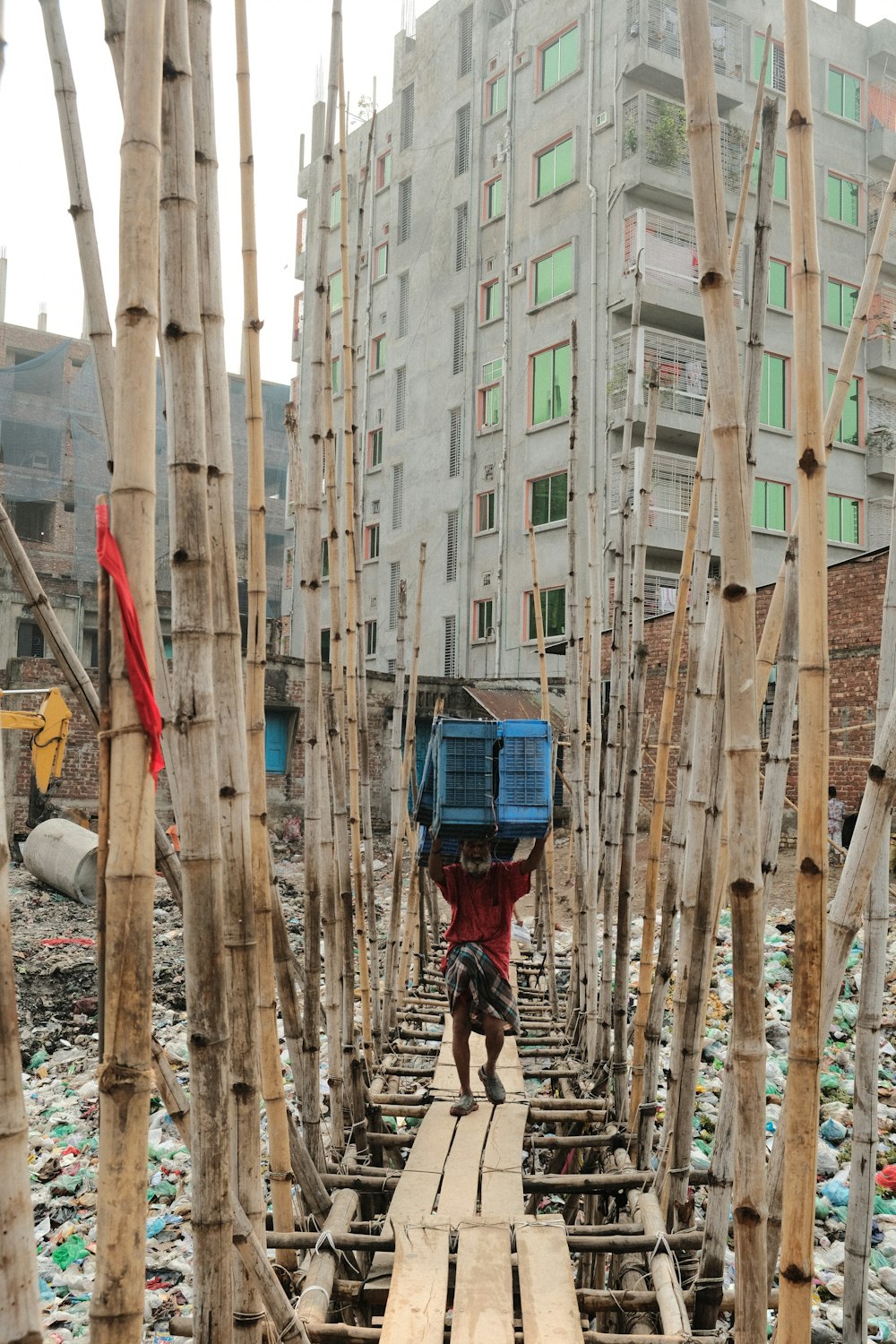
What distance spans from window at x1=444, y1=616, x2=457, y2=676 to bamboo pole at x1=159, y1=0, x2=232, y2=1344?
1659cm

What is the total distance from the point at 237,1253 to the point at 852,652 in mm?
10769

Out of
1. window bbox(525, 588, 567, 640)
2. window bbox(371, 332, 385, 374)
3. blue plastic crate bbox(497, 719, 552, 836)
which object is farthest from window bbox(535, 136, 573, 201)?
blue plastic crate bbox(497, 719, 552, 836)

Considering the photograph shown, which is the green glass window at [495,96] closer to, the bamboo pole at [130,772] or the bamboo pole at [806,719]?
the bamboo pole at [806,719]

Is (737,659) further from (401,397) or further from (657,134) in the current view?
(401,397)

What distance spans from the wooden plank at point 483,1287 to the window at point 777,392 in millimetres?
14937

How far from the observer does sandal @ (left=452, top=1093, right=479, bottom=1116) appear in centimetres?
372

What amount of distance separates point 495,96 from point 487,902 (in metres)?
17.9

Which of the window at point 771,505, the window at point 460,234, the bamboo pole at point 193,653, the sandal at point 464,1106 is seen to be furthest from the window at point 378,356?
the bamboo pole at point 193,653

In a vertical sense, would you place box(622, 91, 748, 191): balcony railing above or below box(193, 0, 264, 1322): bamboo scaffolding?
above

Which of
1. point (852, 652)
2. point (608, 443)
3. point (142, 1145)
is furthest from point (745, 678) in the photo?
point (608, 443)

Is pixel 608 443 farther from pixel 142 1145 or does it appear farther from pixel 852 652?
pixel 142 1145

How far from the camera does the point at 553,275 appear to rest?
16.9 meters

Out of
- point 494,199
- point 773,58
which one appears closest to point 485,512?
point 494,199

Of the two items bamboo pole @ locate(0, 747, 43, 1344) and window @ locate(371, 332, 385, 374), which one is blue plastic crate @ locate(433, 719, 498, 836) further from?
window @ locate(371, 332, 385, 374)
